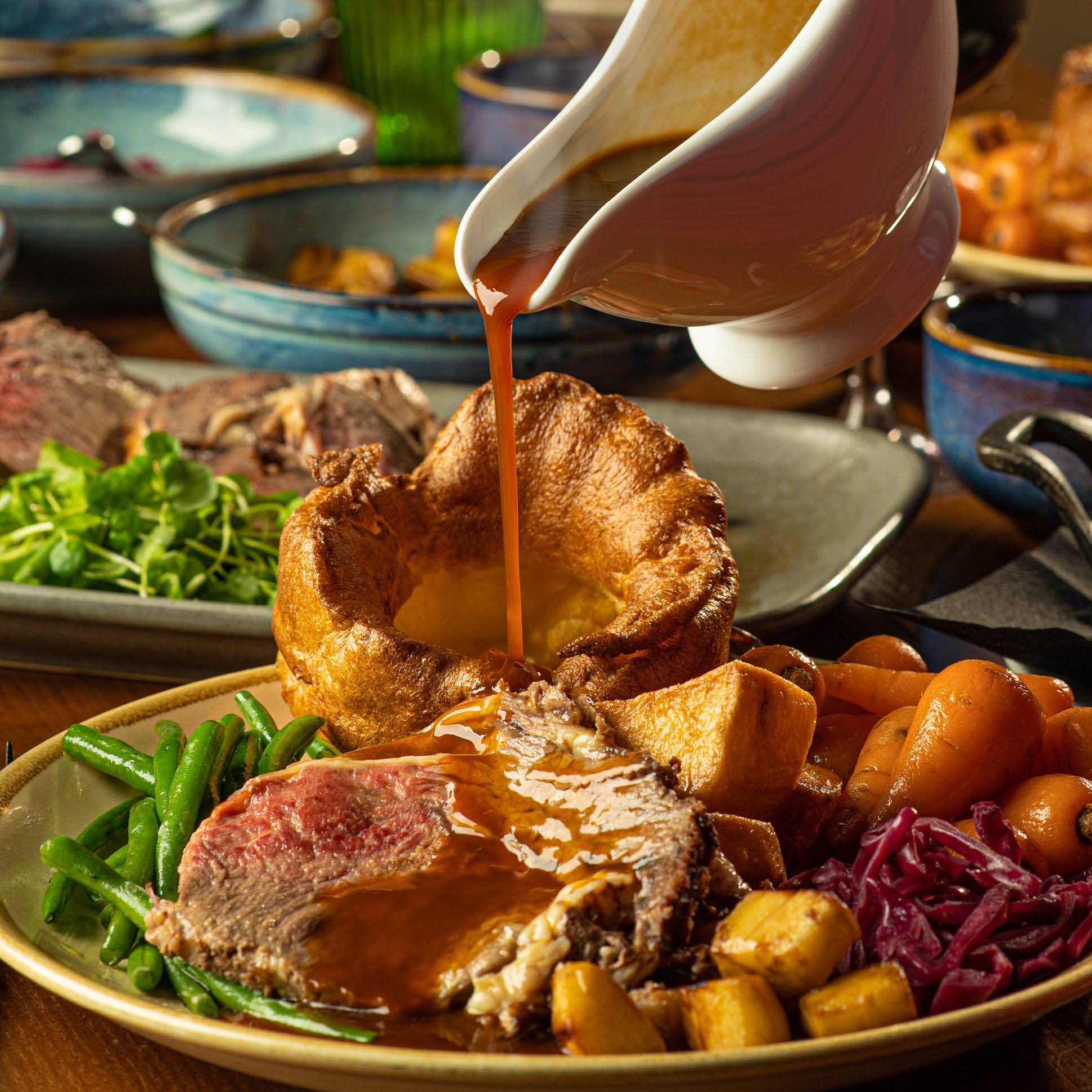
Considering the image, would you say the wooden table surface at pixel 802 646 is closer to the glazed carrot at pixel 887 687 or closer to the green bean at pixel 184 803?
the green bean at pixel 184 803

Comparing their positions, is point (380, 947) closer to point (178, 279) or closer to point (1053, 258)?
point (178, 279)

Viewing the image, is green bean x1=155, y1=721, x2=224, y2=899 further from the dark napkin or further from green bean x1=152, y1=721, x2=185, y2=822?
the dark napkin

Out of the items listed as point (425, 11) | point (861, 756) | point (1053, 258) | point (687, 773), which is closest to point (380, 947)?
point (687, 773)

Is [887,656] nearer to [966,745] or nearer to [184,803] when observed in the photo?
[966,745]

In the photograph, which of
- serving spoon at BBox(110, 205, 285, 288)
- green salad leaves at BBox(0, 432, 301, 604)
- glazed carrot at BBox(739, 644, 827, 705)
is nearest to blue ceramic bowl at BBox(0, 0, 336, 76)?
serving spoon at BBox(110, 205, 285, 288)

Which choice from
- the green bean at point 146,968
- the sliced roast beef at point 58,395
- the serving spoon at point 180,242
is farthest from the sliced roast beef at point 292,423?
the green bean at point 146,968

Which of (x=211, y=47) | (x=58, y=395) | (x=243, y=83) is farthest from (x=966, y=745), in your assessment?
(x=211, y=47)
